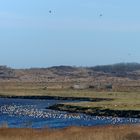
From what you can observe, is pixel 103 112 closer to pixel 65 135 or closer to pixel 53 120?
pixel 53 120

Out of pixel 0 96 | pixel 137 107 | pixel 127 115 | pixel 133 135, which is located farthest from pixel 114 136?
pixel 0 96

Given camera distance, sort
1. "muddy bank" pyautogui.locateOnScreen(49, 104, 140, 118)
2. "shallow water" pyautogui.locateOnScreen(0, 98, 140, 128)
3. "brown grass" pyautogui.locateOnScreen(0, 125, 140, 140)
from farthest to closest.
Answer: "muddy bank" pyautogui.locateOnScreen(49, 104, 140, 118)
"shallow water" pyautogui.locateOnScreen(0, 98, 140, 128)
"brown grass" pyautogui.locateOnScreen(0, 125, 140, 140)

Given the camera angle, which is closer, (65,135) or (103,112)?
(65,135)

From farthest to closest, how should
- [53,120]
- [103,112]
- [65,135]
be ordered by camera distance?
[103,112] < [53,120] < [65,135]

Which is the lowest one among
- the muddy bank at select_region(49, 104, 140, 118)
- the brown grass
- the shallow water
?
the shallow water

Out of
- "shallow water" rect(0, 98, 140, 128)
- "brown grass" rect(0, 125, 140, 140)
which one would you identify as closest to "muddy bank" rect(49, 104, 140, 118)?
"shallow water" rect(0, 98, 140, 128)

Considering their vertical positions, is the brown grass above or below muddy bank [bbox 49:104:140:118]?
above

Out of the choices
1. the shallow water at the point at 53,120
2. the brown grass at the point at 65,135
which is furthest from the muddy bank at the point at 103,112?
the brown grass at the point at 65,135

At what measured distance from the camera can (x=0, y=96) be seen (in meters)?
162

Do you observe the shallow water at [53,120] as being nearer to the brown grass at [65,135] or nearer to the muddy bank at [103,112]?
the muddy bank at [103,112]

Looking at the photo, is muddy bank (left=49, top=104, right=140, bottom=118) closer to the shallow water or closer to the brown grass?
the shallow water

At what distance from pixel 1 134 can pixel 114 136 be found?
724 centimetres

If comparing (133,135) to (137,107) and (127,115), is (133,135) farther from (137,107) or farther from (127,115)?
(137,107)

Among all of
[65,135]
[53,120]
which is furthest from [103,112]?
[65,135]
